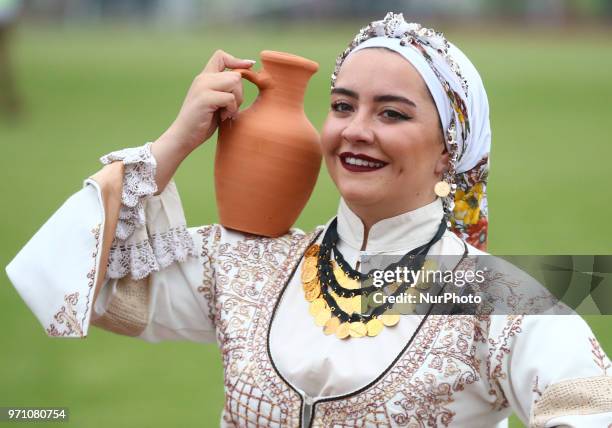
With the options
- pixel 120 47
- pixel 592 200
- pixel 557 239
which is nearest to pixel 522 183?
pixel 592 200

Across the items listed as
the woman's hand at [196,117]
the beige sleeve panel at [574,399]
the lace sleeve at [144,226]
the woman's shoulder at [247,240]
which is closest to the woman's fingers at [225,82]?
the woman's hand at [196,117]

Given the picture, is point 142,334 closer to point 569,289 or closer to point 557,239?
point 569,289

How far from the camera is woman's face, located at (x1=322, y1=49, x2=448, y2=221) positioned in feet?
8.02

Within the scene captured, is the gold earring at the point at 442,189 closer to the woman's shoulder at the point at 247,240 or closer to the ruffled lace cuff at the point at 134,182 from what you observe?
the woman's shoulder at the point at 247,240

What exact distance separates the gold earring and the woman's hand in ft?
1.64

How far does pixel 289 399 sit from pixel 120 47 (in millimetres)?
24303

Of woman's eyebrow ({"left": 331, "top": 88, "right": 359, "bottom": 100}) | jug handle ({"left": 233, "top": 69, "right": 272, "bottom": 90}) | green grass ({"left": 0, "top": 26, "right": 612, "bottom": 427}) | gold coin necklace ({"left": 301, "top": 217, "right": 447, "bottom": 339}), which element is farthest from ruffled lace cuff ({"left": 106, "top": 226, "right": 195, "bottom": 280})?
green grass ({"left": 0, "top": 26, "right": 612, "bottom": 427})

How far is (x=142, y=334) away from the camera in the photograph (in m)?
2.75

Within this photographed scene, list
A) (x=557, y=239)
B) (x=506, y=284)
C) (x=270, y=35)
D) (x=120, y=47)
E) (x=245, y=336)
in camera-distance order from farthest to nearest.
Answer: (x=270, y=35), (x=120, y=47), (x=557, y=239), (x=245, y=336), (x=506, y=284)

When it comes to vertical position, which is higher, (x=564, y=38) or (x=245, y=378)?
(x=564, y=38)

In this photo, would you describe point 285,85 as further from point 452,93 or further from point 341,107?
point 452,93

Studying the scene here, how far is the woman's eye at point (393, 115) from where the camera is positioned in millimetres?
2453

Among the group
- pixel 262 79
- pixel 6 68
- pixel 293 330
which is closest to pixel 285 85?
pixel 262 79

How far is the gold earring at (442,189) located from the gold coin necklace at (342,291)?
6 cm
